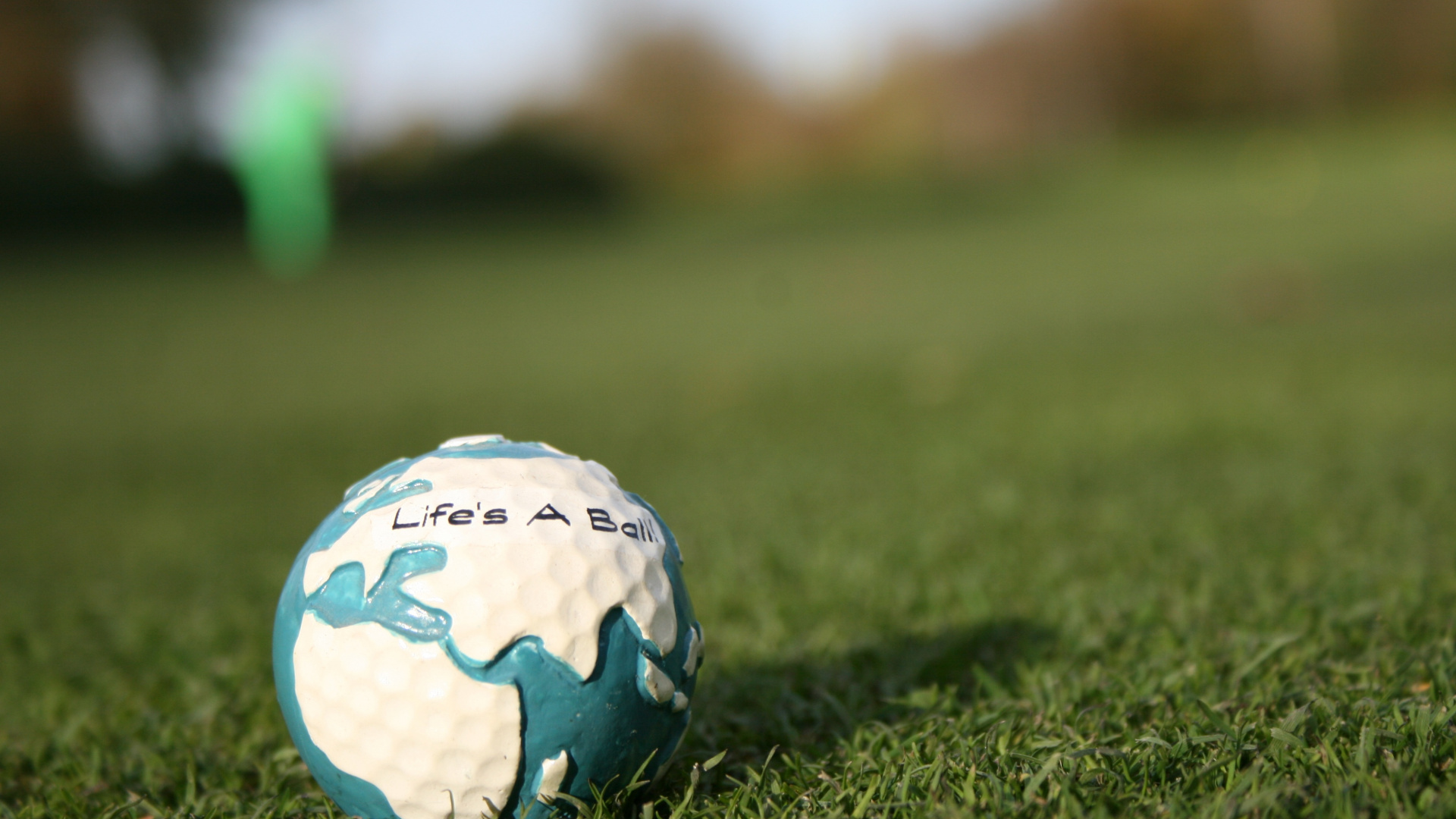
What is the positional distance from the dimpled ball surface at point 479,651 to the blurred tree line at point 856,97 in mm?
24215

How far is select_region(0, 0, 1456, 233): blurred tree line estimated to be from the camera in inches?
1064

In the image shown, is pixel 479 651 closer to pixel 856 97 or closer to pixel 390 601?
pixel 390 601

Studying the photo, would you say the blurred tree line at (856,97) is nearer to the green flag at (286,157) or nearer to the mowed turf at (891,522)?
the green flag at (286,157)

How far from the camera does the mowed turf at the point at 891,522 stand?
6.57 feet

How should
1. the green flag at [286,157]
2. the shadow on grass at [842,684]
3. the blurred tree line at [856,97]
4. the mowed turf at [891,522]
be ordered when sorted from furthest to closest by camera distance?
1. the blurred tree line at [856,97]
2. the green flag at [286,157]
3. the shadow on grass at [842,684]
4. the mowed turf at [891,522]

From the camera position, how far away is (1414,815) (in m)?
1.59

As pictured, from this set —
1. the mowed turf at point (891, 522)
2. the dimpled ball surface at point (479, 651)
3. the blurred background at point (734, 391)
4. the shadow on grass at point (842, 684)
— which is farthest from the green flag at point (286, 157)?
the dimpled ball surface at point (479, 651)

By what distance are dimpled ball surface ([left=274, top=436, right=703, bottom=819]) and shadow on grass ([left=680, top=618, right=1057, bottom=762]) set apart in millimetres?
419

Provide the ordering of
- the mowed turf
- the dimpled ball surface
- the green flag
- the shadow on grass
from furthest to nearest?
the green flag, the shadow on grass, the mowed turf, the dimpled ball surface

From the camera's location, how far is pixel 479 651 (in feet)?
5.52

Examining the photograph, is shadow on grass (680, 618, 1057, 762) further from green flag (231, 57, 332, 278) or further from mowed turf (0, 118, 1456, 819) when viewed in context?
green flag (231, 57, 332, 278)

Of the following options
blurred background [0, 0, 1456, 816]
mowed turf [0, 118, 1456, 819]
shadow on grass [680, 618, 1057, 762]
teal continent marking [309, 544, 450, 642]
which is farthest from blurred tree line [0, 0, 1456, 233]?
teal continent marking [309, 544, 450, 642]

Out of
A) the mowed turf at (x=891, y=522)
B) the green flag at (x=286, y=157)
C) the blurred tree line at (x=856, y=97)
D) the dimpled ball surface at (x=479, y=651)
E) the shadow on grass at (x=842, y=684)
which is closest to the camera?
the dimpled ball surface at (x=479, y=651)

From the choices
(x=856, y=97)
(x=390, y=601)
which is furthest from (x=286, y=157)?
(x=390, y=601)
